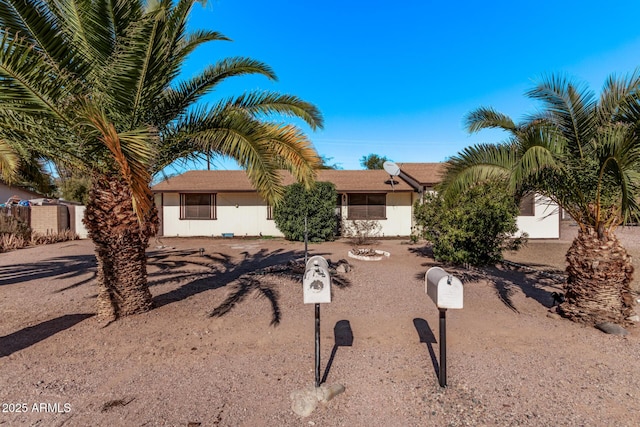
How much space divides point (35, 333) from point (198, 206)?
45.0 ft

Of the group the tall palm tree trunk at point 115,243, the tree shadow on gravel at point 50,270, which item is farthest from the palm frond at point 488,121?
the tree shadow on gravel at point 50,270

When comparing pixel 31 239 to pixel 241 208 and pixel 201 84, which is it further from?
pixel 201 84

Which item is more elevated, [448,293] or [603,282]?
[448,293]

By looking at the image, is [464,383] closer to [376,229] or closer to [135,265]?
[135,265]

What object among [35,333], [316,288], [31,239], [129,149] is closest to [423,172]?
[129,149]

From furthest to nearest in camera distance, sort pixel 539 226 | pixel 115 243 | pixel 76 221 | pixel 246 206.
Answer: pixel 76 221
pixel 246 206
pixel 539 226
pixel 115 243

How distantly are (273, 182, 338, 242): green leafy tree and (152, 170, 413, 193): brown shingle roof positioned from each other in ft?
3.65

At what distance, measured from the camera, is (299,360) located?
3.89 metres

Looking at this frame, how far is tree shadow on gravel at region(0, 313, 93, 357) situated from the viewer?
13.9ft

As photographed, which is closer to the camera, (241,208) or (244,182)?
(241,208)

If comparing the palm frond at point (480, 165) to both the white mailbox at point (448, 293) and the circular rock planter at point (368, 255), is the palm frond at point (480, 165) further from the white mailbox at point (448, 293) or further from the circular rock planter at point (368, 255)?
the circular rock planter at point (368, 255)

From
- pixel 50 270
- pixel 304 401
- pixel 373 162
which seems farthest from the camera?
pixel 373 162

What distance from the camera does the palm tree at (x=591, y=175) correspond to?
450 cm

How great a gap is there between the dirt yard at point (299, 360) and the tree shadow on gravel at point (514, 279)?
8cm
